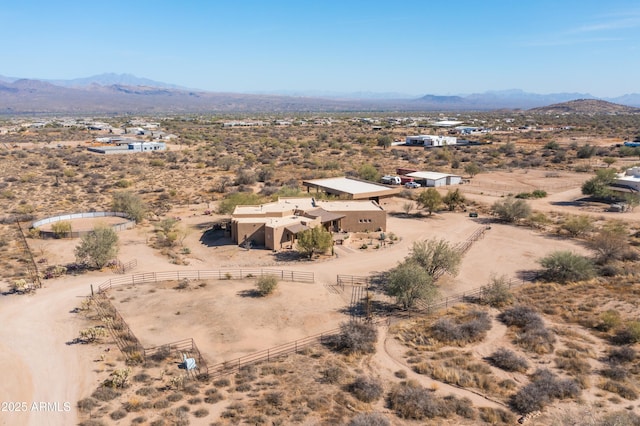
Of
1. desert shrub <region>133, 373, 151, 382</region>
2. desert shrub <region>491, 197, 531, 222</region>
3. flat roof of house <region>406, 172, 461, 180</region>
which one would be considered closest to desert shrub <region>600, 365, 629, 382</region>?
desert shrub <region>133, 373, 151, 382</region>

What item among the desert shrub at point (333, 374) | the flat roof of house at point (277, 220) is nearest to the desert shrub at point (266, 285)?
the desert shrub at point (333, 374)

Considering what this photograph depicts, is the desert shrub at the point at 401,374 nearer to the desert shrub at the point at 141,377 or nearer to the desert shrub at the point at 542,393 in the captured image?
the desert shrub at the point at 542,393

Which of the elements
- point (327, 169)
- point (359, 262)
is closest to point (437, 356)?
point (359, 262)

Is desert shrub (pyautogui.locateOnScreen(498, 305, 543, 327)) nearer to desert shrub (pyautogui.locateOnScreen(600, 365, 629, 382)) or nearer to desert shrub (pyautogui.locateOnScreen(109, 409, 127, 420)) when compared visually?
desert shrub (pyautogui.locateOnScreen(600, 365, 629, 382))

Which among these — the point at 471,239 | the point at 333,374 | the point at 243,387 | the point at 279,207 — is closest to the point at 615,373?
the point at 333,374

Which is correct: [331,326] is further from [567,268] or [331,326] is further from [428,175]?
[428,175]

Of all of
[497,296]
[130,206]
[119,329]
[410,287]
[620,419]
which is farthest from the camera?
[130,206]
